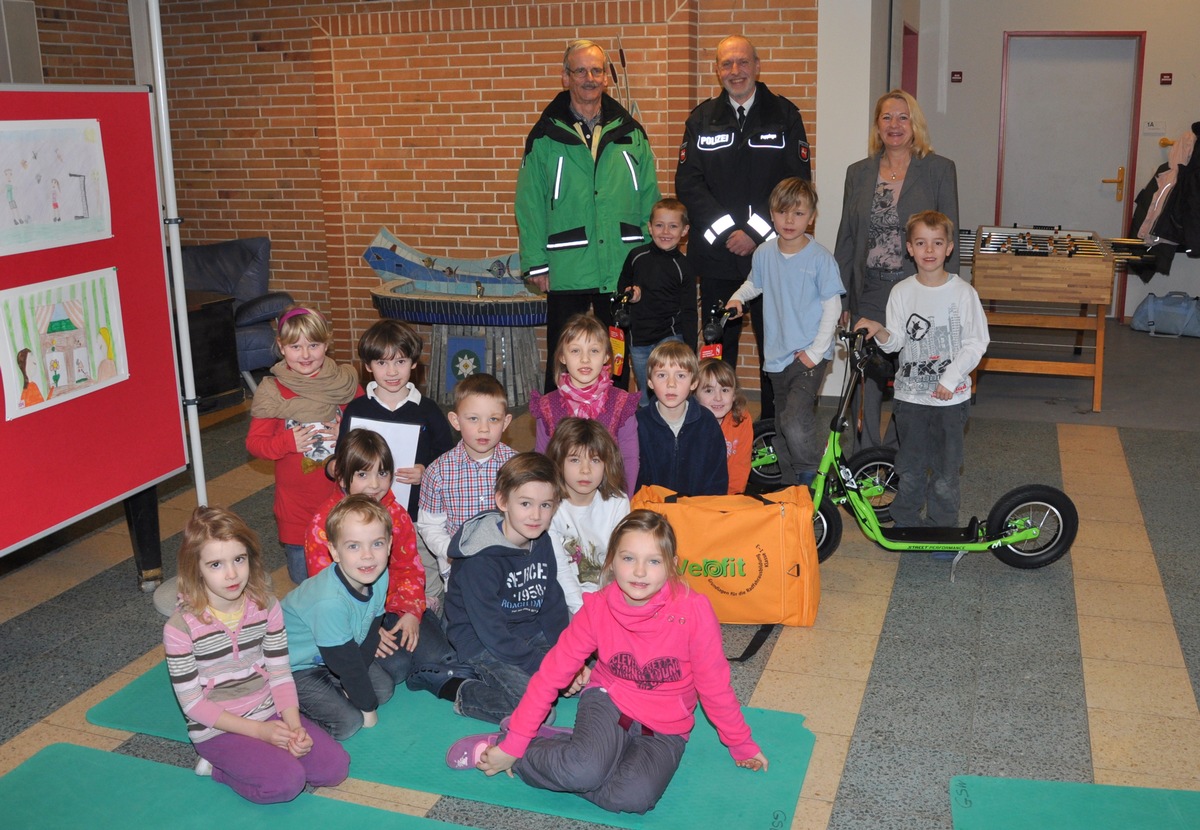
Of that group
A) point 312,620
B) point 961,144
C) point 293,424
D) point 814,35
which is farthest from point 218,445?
point 961,144

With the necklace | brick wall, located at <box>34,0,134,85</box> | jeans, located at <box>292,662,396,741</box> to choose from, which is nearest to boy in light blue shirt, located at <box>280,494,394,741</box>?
jeans, located at <box>292,662,396,741</box>

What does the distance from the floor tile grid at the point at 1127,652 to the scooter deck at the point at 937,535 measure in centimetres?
45

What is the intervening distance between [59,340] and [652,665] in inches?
91.7

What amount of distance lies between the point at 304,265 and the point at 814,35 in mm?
4000

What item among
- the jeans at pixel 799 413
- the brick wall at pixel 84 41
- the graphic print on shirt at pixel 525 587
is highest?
the brick wall at pixel 84 41

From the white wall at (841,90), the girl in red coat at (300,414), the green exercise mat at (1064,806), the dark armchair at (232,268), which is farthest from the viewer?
the dark armchair at (232,268)

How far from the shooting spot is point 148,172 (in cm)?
436

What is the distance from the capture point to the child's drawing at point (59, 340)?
3.79 meters

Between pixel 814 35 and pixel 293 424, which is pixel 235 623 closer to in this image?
pixel 293 424

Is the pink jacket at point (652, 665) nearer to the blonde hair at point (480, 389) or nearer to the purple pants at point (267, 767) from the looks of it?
the purple pants at point (267, 767)

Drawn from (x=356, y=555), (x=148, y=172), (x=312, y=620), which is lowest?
(x=312, y=620)

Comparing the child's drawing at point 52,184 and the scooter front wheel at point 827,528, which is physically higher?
the child's drawing at point 52,184

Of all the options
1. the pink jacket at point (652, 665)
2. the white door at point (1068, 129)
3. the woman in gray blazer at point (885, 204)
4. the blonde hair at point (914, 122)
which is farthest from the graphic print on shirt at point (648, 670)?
the white door at point (1068, 129)

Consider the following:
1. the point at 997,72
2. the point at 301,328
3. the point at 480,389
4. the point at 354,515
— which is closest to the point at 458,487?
the point at 480,389
